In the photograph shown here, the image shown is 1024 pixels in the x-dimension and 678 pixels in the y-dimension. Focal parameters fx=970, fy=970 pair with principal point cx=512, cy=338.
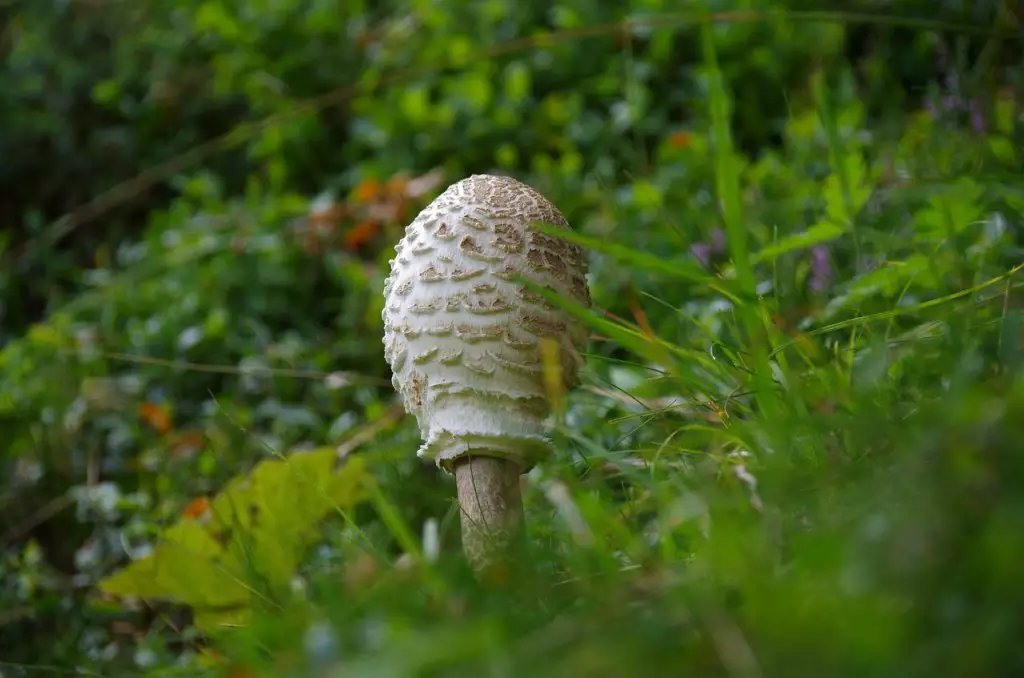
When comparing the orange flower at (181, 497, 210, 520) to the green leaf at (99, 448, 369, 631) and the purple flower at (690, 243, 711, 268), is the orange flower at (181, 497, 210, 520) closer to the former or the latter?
the green leaf at (99, 448, 369, 631)

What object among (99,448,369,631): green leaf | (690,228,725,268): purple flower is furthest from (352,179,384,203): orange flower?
(99,448,369,631): green leaf

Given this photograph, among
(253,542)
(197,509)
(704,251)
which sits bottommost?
(197,509)

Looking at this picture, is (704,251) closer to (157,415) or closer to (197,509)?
(197,509)

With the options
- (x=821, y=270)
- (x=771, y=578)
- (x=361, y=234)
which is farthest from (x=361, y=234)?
(x=771, y=578)

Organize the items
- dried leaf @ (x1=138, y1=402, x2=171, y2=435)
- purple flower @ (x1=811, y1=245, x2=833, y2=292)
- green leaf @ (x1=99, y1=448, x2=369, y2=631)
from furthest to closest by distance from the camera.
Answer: dried leaf @ (x1=138, y1=402, x2=171, y2=435), purple flower @ (x1=811, y1=245, x2=833, y2=292), green leaf @ (x1=99, y1=448, x2=369, y2=631)

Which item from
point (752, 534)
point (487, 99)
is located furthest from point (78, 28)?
point (752, 534)

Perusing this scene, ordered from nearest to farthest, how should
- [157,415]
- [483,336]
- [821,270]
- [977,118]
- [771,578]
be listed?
[771,578], [483,336], [821,270], [977,118], [157,415]

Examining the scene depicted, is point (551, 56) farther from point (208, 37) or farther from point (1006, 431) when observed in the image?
point (1006, 431)
